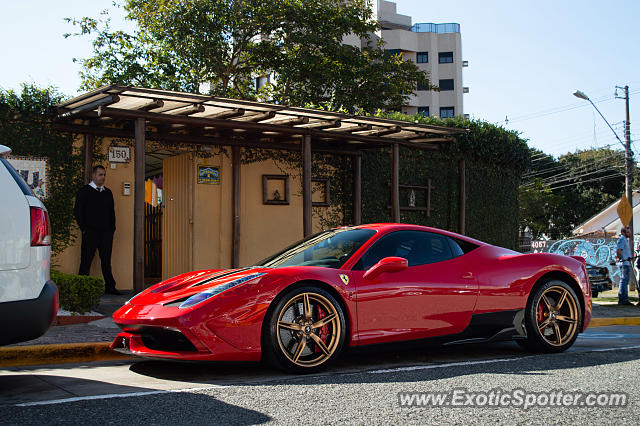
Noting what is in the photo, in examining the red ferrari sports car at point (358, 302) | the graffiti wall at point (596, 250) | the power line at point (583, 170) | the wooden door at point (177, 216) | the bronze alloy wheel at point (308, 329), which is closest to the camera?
the red ferrari sports car at point (358, 302)

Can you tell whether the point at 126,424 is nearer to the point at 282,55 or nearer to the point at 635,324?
the point at 635,324

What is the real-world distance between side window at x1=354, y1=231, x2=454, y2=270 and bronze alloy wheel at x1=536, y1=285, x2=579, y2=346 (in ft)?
3.70

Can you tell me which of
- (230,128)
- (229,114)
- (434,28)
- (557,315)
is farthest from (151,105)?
(434,28)

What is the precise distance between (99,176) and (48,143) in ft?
3.57

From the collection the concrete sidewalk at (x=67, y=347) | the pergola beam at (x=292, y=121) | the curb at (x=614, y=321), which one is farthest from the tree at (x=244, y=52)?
the concrete sidewalk at (x=67, y=347)

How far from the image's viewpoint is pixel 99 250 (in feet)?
36.2

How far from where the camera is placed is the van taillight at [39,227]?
4.26 meters

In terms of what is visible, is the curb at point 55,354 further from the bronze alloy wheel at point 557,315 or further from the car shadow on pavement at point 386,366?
the bronze alloy wheel at point 557,315

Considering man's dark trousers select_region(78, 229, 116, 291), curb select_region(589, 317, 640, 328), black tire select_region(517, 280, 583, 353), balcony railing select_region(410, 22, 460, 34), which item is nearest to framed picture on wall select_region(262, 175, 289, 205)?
man's dark trousers select_region(78, 229, 116, 291)

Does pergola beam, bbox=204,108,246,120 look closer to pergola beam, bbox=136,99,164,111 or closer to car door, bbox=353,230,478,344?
pergola beam, bbox=136,99,164,111

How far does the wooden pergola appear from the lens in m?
9.98

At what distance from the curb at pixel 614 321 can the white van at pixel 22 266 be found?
848 cm

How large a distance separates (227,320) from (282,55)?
18.8 metres

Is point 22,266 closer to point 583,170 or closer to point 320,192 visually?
point 320,192
